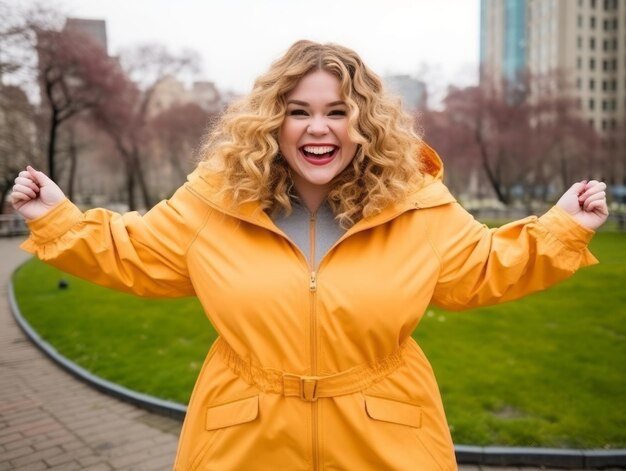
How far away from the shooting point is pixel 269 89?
2078 millimetres

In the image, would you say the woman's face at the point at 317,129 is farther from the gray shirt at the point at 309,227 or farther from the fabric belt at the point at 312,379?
the fabric belt at the point at 312,379

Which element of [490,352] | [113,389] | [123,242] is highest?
[123,242]

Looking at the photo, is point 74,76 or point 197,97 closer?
point 74,76

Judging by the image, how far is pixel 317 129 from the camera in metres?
2.04

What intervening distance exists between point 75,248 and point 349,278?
3.48ft

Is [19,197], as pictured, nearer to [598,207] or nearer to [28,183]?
[28,183]

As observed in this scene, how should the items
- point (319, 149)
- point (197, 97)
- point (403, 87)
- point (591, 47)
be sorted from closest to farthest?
1. point (319, 149)
2. point (403, 87)
3. point (197, 97)
4. point (591, 47)

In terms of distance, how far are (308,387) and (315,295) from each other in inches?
13.2

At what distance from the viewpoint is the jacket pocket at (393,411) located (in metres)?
1.93

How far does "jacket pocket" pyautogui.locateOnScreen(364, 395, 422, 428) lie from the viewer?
1.93 metres

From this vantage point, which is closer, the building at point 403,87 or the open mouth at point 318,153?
the open mouth at point 318,153

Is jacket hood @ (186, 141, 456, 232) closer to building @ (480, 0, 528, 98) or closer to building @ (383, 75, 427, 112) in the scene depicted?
building @ (383, 75, 427, 112)

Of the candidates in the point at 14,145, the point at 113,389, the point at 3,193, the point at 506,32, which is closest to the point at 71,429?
the point at 113,389

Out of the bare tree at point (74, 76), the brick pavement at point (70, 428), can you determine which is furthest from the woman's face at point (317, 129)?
the bare tree at point (74, 76)
